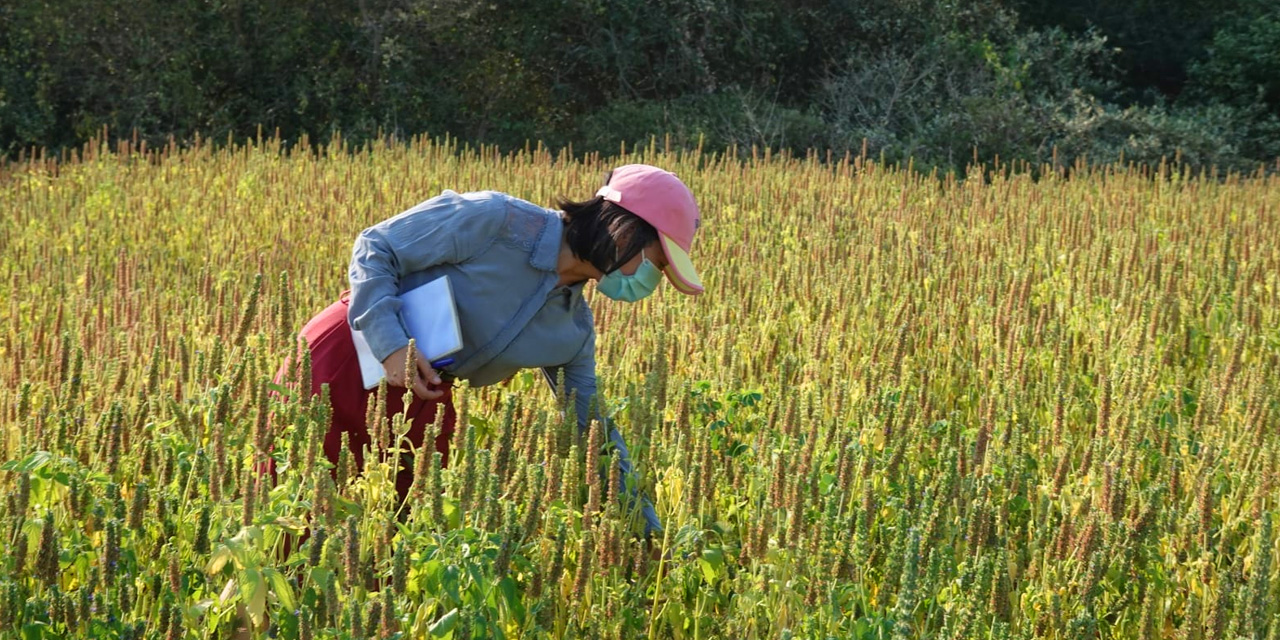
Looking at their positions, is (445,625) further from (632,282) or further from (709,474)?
(632,282)

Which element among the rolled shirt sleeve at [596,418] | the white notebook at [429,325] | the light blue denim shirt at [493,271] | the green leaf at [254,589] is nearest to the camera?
the green leaf at [254,589]

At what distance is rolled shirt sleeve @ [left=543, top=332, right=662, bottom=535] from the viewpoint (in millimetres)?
2471

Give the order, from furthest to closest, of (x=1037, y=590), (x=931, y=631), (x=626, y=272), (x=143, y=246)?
(x=143, y=246) → (x=626, y=272) → (x=1037, y=590) → (x=931, y=631)

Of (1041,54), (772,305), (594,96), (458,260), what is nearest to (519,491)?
(458,260)

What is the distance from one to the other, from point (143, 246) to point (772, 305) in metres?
3.43

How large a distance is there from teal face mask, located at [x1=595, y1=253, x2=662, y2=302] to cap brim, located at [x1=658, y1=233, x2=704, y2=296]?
0.04 m

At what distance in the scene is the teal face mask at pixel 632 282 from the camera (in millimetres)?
2934

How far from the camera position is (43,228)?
269 inches

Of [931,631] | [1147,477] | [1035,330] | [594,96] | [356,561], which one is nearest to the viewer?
[356,561]

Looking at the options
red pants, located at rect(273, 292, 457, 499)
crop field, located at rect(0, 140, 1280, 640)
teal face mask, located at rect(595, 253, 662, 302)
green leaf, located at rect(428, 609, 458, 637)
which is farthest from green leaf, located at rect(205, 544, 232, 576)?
teal face mask, located at rect(595, 253, 662, 302)

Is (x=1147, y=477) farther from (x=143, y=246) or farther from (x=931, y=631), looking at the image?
(x=143, y=246)


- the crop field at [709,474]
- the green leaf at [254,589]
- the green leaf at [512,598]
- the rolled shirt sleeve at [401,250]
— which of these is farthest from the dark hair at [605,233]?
the green leaf at [254,589]

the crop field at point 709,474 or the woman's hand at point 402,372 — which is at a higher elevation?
the woman's hand at point 402,372

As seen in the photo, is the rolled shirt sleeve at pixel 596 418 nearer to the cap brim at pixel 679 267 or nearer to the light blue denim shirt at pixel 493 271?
the light blue denim shirt at pixel 493 271
